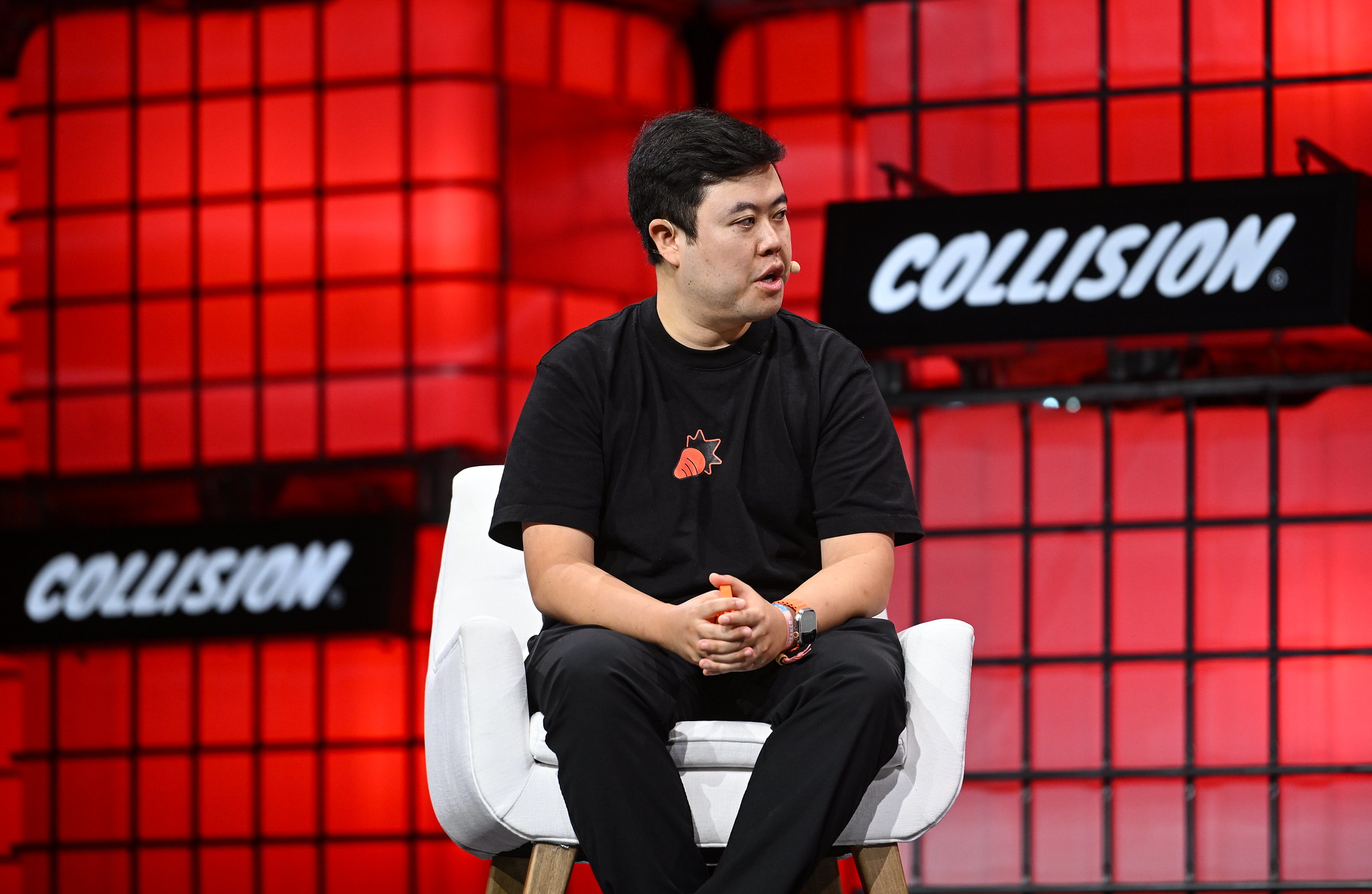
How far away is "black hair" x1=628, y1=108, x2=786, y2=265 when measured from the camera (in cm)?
195

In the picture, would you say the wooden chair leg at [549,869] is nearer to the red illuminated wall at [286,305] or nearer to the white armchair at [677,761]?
the white armchair at [677,761]

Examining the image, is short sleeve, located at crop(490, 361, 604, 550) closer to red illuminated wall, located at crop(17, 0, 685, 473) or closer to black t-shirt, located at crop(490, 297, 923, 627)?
black t-shirt, located at crop(490, 297, 923, 627)

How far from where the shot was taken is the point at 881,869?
1.90 m

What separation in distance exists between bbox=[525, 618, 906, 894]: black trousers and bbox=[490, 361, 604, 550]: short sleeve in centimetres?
18

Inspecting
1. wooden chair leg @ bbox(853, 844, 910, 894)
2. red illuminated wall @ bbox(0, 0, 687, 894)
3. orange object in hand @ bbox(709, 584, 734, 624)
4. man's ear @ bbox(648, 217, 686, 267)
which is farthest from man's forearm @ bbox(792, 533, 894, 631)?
red illuminated wall @ bbox(0, 0, 687, 894)

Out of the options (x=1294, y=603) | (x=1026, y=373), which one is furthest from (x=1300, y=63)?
(x=1294, y=603)

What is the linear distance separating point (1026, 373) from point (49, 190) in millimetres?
3166

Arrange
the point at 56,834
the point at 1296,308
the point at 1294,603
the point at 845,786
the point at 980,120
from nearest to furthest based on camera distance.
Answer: the point at 845,786
the point at 1296,308
the point at 1294,603
the point at 980,120
the point at 56,834

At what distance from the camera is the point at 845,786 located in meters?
1.73

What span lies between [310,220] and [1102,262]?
2.40 m

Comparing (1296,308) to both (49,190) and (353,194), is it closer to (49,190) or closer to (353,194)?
(353,194)

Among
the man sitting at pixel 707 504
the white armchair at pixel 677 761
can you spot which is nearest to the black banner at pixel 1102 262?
the man sitting at pixel 707 504

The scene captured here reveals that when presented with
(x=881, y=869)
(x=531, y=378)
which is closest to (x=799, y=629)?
(x=881, y=869)

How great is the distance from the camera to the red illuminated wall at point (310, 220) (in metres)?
4.72
